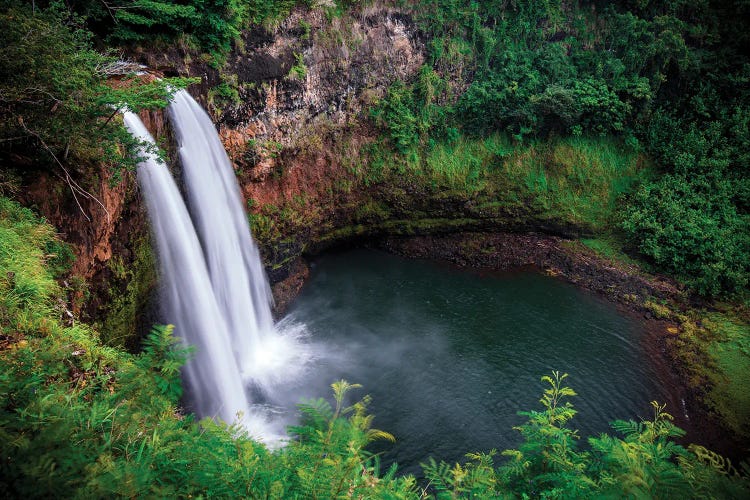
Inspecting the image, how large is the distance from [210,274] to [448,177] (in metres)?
11.2

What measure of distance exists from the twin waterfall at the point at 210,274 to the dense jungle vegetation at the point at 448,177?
174 centimetres

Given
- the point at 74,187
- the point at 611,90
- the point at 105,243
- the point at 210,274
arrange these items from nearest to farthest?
1. the point at 74,187
2. the point at 105,243
3. the point at 210,274
4. the point at 611,90

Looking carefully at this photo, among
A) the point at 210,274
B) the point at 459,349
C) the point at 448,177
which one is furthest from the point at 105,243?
the point at 448,177

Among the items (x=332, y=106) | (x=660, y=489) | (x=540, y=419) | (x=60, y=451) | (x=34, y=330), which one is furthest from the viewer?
(x=332, y=106)

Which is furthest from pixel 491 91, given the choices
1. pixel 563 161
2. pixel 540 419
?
pixel 540 419

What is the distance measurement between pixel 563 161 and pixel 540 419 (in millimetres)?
16792

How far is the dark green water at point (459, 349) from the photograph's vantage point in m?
10.5

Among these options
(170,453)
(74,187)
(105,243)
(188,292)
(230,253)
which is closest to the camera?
(170,453)

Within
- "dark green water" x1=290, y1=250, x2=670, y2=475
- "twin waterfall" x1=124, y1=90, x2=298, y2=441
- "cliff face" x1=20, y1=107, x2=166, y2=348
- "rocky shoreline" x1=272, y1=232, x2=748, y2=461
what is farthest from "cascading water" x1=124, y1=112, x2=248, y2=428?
"rocky shoreline" x1=272, y1=232, x2=748, y2=461

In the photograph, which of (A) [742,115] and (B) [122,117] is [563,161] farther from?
(B) [122,117]

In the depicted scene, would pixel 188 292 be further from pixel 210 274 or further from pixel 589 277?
pixel 589 277

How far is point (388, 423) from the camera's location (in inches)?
407

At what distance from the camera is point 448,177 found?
59.0 feet

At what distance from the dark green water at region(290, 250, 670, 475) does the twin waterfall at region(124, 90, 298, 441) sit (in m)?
1.71
